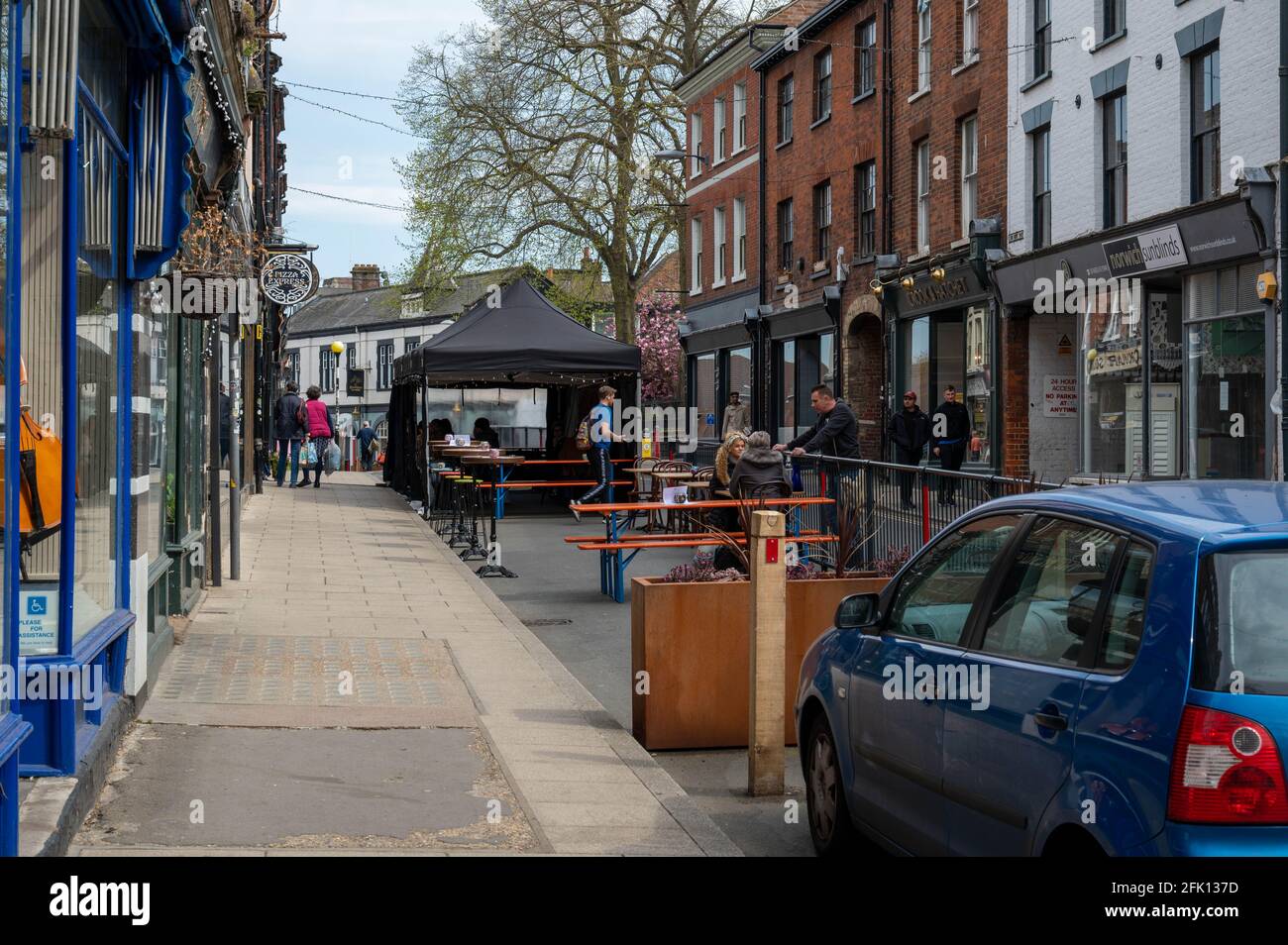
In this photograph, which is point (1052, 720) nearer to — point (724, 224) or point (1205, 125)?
point (1205, 125)

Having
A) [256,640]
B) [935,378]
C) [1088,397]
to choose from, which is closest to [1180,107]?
[1088,397]

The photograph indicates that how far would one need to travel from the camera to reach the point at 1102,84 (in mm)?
20438

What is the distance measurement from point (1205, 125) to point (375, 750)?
14.2m

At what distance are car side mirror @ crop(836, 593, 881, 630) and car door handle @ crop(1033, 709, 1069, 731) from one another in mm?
1488

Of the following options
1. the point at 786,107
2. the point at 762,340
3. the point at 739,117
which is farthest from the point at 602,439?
the point at 739,117

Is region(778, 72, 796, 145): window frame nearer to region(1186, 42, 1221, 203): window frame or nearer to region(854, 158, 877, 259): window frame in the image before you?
region(854, 158, 877, 259): window frame

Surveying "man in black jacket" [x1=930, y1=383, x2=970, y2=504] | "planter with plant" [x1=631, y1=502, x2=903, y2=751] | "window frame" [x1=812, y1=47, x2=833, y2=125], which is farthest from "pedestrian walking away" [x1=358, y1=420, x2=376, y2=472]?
"planter with plant" [x1=631, y1=502, x2=903, y2=751]

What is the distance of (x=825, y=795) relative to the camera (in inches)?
236

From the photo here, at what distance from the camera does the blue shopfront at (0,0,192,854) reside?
436 centimetres

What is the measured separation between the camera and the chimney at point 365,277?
8044cm

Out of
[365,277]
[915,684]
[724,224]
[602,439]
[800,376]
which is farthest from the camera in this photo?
[365,277]

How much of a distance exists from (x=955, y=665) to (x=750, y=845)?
168 cm

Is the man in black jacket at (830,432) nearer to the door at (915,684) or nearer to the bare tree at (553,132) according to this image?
the door at (915,684)
